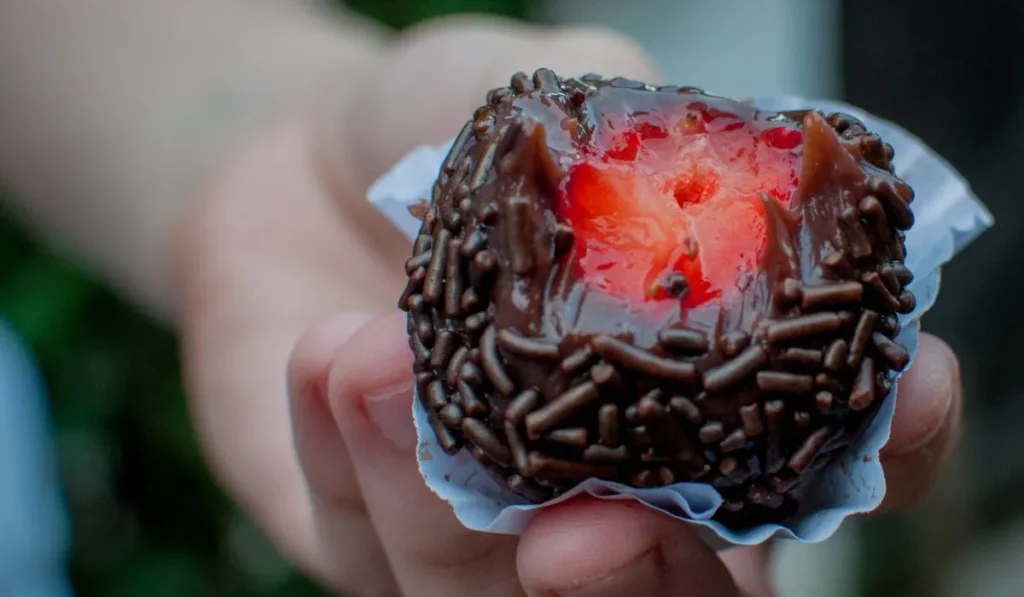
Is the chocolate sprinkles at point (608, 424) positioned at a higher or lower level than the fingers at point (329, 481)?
higher

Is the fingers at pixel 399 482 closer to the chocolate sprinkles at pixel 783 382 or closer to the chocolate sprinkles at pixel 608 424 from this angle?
the chocolate sprinkles at pixel 608 424

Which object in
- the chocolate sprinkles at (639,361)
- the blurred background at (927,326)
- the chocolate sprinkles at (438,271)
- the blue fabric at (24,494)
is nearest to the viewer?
the chocolate sprinkles at (639,361)

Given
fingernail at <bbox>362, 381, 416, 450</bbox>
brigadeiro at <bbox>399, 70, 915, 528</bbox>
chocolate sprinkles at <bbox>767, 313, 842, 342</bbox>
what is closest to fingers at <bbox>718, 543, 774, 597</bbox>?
brigadeiro at <bbox>399, 70, 915, 528</bbox>

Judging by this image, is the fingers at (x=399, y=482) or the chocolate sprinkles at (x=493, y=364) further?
the fingers at (x=399, y=482)

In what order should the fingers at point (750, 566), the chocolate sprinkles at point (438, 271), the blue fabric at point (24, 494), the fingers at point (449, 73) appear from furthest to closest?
the blue fabric at point (24, 494) < the fingers at point (449, 73) < the fingers at point (750, 566) < the chocolate sprinkles at point (438, 271)

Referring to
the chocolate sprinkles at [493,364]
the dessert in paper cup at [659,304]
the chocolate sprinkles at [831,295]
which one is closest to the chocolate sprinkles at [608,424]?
the dessert in paper cup at [659,304]

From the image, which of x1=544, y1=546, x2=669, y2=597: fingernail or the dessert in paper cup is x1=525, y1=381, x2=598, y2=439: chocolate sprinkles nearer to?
the dessert in paper cup
